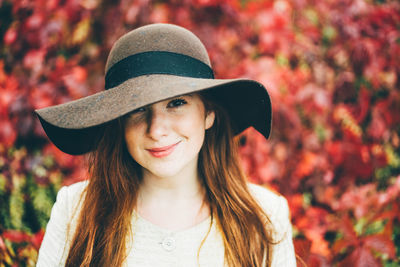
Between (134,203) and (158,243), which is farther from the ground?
(134,203)

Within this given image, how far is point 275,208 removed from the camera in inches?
64.2

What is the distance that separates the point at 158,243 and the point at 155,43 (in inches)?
31.6

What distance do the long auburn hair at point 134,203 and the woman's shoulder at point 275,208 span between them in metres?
0.04

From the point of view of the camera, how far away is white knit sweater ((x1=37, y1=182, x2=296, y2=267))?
144cm

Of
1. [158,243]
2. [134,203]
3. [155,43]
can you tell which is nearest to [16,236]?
[134,203]

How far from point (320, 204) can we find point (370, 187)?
1.14 ft

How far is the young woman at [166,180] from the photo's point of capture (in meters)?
1.27

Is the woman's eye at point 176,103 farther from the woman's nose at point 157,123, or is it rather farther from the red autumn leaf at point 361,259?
the red autumn leaf at point 361,259

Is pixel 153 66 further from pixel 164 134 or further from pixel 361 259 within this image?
pixel 361 259

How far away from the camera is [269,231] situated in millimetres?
1561

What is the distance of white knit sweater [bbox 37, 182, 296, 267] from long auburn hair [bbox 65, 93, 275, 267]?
34 mm

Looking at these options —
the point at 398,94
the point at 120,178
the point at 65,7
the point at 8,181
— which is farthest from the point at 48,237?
the point at 398,94

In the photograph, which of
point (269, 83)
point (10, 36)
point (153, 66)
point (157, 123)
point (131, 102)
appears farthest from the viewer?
point (10, 36)

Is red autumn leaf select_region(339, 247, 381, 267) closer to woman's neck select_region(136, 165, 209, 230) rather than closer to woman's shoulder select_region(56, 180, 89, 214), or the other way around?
woman's neck select_region(136, 165, 209, 230)
